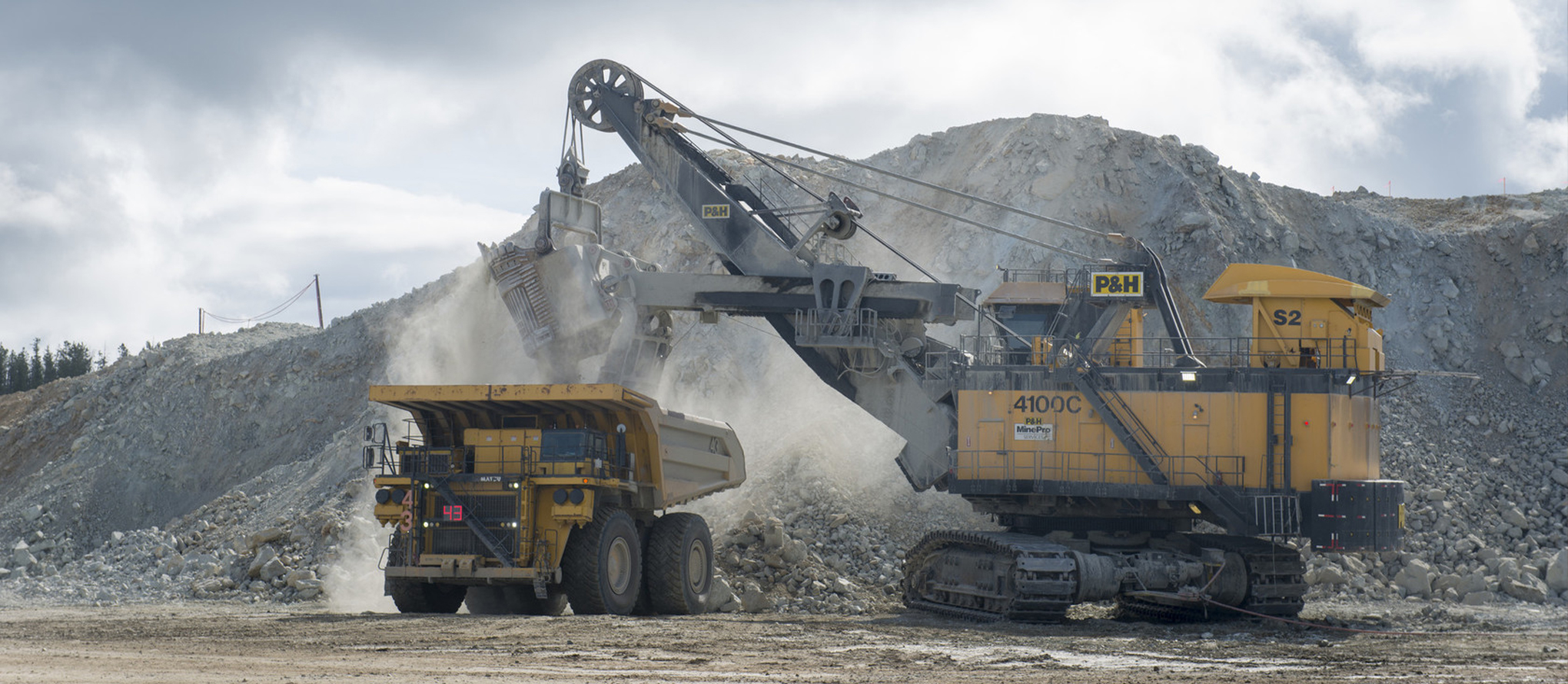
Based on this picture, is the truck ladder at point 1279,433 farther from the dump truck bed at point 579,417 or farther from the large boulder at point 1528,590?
the dump truck bed at point 579,417

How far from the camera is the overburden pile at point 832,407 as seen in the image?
21.0m

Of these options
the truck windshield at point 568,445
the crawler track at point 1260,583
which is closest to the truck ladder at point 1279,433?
the crawler track at point 1260,583

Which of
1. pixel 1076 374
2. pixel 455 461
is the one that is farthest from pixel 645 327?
pixel 1076 374

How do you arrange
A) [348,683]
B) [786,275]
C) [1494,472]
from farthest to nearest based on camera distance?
[1494,472]
[786,275]
[348,683]

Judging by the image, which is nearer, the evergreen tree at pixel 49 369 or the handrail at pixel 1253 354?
the handrail at pixel 1253 354

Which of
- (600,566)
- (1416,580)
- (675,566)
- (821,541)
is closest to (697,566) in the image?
(675,566)

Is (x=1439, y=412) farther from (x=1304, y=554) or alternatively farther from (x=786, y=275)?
(x=786, y=275)

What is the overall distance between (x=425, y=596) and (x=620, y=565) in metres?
2.46

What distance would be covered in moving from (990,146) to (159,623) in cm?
2595

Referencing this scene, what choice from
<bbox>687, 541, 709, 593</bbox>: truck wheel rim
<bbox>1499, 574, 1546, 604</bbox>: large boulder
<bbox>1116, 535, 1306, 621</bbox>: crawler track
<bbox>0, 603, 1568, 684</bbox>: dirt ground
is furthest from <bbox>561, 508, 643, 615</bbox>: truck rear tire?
<bbox>1499, 574, 1546, 604</bbox>: large boulder

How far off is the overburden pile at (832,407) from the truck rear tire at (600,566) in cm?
256

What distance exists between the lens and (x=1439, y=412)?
28.4 m

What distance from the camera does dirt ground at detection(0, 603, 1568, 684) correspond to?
9.95 m

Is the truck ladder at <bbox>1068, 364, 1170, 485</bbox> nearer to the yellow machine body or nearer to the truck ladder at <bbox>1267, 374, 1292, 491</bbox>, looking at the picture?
the truck ladder at <bbox>1267, 374, 1292, 491</bbox>
